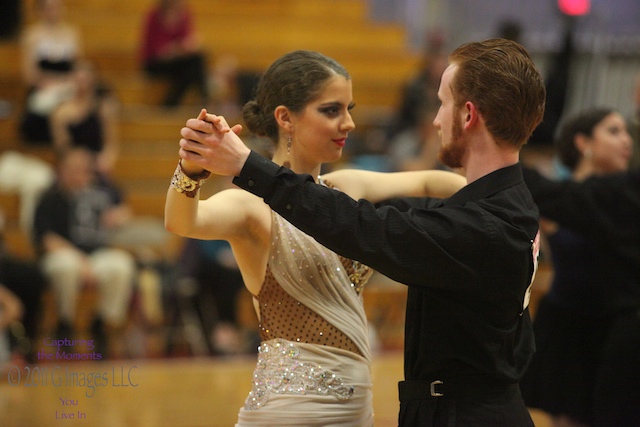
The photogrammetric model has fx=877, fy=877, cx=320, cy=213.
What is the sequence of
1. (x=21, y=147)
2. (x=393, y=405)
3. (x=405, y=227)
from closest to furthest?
(x=405, y=227) < (x=393, y=405) < (x=21, y=147)

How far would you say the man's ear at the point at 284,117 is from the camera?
9.12 ft

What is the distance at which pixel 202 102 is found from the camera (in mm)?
10133

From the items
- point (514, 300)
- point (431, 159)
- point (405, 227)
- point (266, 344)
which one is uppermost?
point (405, 227)

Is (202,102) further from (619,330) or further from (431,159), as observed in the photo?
(619,330)

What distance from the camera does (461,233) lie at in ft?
7.32

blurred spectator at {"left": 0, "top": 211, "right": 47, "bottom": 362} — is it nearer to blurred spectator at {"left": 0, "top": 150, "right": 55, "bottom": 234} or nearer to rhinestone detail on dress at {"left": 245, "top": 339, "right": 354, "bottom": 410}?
blurred spectator at {"left": 0, "top": 150, "right": 55, "bottom": 234}

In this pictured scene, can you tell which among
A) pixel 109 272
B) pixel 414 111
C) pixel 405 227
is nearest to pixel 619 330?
pixel 405 227

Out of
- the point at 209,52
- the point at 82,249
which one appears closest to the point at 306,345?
the point at 82,249

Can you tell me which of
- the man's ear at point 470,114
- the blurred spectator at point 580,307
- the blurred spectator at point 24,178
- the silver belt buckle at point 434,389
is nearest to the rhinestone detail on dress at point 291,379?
the silver belt buckle at point 434,389

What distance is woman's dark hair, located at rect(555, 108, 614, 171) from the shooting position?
14.4ft

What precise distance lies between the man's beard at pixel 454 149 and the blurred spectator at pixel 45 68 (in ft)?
22.7

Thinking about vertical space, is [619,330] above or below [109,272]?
above

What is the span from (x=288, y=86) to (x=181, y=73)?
7525 millimetres

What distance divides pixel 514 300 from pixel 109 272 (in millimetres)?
5370
